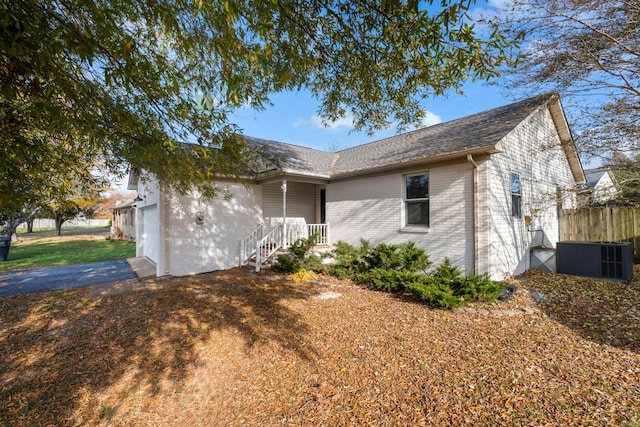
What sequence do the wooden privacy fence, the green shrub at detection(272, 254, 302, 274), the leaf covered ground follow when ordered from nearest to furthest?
the leaf covered ground
the green shrub at detection(272, 254, 302, 274)
the wooden privacy fence

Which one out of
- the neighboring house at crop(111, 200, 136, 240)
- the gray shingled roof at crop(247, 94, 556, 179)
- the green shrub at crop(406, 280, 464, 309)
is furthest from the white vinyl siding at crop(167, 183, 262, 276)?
the neighboring house at crop(111, 200, 136, 240)

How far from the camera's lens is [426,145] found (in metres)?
8.62

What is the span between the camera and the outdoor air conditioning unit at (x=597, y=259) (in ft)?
22.6

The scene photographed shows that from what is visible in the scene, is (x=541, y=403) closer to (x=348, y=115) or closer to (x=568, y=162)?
(x=348, y=115)

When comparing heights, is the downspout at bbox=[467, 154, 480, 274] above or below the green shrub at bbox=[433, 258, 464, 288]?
above

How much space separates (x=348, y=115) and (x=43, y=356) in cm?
654

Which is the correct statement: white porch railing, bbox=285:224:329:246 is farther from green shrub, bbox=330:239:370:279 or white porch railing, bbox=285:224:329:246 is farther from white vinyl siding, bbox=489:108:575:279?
white vinyl siding, bbox=489:108:575:279

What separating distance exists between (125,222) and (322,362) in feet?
78.6

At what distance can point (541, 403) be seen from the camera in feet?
8.93

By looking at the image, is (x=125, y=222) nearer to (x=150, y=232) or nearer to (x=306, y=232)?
(x=150, y=232)

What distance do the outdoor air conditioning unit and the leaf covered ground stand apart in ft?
3.69

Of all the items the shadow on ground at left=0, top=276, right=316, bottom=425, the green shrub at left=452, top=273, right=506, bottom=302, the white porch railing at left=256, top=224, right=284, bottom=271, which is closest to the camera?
the shadow on ground at left=0, top=276, right=316, bottom=425

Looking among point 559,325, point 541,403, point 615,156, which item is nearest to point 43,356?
point 541,403

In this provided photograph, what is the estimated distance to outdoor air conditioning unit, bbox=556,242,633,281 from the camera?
6898mm
